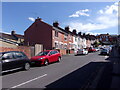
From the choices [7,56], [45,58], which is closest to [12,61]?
[7,56]

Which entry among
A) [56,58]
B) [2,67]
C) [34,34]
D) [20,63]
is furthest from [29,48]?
[34,34]

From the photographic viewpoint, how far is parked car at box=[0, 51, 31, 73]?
8641 mm

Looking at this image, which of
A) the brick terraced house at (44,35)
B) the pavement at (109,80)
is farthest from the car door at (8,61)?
the brick terraced house at (44,35)

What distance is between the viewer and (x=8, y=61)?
886cm

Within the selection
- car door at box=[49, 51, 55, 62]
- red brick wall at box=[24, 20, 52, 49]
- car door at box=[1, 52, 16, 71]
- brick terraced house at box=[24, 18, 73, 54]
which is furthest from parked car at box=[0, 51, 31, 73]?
red brick wall at box=[24, 20, 52, 49]

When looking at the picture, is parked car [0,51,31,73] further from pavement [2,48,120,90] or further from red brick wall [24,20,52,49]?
red brick wall [24,20,52,49]

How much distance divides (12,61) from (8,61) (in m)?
0.34

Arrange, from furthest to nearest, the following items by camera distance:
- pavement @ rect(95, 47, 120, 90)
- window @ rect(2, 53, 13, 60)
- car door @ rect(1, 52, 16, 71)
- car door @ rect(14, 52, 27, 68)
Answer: car door @ rect(14, 52, 27, 68), window @ rect(2, 53, 13, 60), car door @ rect(1, 52, 16, 71), pavement @ rect(95, 47, 120, 90)

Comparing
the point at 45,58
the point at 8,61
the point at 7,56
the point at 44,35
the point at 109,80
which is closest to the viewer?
the point at 109,80

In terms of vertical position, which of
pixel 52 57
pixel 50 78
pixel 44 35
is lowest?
pixel 50 78

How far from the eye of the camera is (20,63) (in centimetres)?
988

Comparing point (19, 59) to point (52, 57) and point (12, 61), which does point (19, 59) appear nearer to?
point (12, 61)

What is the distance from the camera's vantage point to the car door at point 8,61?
857cm

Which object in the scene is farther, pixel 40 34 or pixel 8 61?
pixel 40 34
